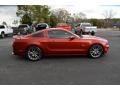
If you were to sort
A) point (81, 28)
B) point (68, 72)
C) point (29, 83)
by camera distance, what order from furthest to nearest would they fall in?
point (81, 28), point (68, 72), point (29, 83)

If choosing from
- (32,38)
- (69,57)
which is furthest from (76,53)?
(32,38)

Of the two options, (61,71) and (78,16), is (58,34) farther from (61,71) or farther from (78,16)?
(78,16)

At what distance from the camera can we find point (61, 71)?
7.65 metres

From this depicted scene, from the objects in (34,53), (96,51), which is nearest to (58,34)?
(34,53)

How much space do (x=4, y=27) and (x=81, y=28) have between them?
366 inches

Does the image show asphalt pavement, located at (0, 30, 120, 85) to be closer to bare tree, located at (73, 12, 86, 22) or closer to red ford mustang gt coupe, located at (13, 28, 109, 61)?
red ford mustang gt coupe, located at (13, 28, 109, 61)

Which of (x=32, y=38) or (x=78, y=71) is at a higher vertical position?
(x=32, y=38)

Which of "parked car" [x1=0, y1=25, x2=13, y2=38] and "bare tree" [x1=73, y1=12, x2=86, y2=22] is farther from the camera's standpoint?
"bare tree" [x1=73, y1=12, x2=86, y2=22]

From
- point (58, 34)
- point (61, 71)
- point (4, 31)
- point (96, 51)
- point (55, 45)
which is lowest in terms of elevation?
point (61, 71)

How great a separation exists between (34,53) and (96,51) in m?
2.71

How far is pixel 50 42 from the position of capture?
31.9ft

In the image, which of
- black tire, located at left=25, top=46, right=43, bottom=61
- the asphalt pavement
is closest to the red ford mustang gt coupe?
black tire, located at left=25, top=46, right=43, bottom=61

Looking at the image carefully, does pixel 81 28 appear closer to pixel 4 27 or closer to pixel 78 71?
pixel 4 27

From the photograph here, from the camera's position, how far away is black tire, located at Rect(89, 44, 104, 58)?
32.4 feet
